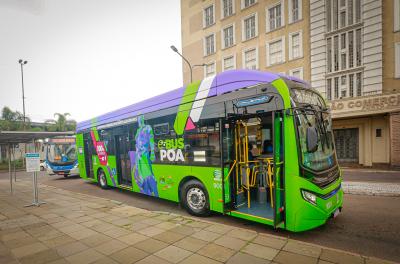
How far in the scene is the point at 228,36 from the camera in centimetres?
2312

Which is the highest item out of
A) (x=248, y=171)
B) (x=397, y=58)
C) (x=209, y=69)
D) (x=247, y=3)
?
(x=247, y=3)

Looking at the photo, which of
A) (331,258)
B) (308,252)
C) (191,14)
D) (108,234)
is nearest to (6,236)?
(108,234)

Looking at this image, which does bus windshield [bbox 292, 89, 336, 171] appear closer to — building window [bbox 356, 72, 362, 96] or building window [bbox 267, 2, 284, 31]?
building window [bbox 356, 72, 362, 96]

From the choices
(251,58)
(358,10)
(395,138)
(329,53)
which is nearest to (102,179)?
(251,58)

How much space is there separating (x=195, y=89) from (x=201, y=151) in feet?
5.56

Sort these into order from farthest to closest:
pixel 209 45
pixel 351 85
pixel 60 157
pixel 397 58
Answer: pixel 209 45, pixel 351 85, pixel 60 157, pixel 397 58

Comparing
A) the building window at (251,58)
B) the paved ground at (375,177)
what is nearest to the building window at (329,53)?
the building window at (251,58)

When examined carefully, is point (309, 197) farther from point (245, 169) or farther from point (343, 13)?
point (343, 13)

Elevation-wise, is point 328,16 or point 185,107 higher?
point 328,16

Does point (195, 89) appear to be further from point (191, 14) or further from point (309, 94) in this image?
point (191, 14)

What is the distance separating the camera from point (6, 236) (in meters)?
4.78

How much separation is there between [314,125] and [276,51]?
17.7 meters

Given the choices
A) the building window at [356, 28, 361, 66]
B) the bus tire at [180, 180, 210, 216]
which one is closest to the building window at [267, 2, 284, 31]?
the building window at [356, 28, 361, 66]

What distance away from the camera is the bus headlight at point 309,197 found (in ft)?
12.8
